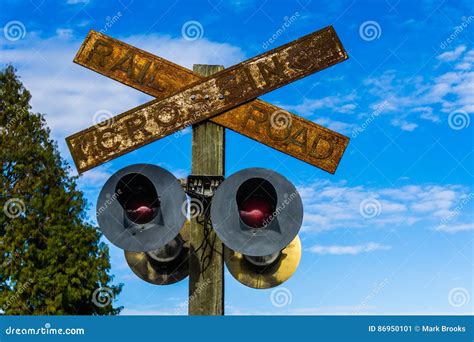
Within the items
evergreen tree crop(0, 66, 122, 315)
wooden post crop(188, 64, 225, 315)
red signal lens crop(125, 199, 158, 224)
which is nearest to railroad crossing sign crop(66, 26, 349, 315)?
wooden post crop(188, 64, 225, 315)

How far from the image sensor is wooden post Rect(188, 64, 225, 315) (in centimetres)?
516

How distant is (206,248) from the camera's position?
5254mm

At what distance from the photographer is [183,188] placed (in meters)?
5.00

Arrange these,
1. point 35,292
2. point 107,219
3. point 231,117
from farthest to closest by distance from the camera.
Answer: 1. point 35,292
2. point 231,117
3. point 107,219

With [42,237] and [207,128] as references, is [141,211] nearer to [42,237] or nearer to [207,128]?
[207,128]

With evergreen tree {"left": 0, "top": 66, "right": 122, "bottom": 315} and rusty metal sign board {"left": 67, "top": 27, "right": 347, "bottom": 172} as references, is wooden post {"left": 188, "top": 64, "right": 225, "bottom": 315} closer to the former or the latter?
rusty metal sign board {"left": 67, "top": 27, "right": 347, "bottom": 172}

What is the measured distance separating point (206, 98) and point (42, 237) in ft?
37.8

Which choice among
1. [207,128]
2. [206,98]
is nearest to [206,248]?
[207,128]

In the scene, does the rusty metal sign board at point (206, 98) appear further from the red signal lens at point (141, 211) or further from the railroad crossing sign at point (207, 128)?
the red signal lens at point (141, 211)

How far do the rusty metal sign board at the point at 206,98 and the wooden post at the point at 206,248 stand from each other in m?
0.18

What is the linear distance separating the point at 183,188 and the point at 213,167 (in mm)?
379

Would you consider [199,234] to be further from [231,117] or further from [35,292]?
[35,292]
